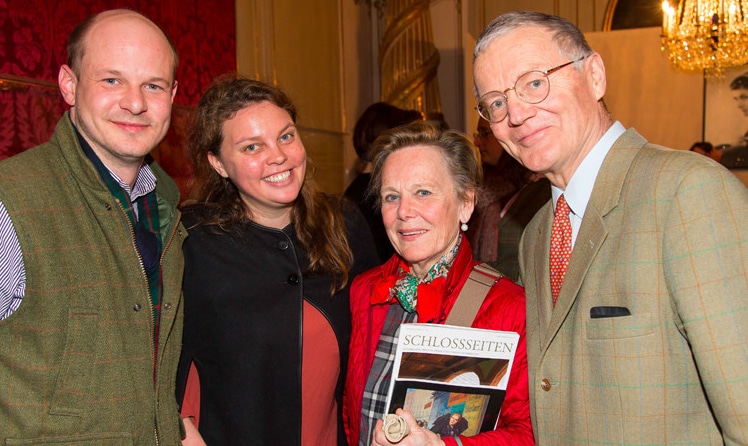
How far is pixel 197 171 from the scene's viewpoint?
8.05 ft

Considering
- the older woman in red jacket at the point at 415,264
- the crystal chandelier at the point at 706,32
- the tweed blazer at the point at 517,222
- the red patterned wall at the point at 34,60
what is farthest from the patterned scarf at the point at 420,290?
the crystal chandelier at the point at 706,32

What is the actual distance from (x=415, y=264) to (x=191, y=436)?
0.92 m

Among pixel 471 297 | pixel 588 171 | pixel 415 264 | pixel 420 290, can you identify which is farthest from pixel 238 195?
pixel 588 171

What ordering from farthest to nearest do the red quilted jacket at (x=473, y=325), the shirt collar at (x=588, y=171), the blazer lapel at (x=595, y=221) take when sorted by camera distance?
the red quilted jacket at (x=473, y=325)
the shirt collar at (x=588, y=171)
the blazer lapel at (x=595, y=221)

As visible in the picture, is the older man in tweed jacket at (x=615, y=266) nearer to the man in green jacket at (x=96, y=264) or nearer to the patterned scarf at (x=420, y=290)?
the patterned scarf at (x=420, y=290)

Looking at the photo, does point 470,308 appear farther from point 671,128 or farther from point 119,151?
point 671,128

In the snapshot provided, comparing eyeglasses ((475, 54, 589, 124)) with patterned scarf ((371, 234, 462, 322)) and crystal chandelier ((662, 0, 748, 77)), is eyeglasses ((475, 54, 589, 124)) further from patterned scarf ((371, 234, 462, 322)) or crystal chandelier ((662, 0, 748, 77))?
crystal chandelier ((662, 0, 748, 77))

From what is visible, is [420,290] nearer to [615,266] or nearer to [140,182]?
[615,266]

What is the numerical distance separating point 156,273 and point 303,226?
24.6 inches

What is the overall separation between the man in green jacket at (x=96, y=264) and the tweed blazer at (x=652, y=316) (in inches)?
41.5

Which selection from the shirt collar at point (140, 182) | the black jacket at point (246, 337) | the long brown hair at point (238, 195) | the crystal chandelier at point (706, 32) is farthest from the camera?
the crystal chandelier at point (706, 32)

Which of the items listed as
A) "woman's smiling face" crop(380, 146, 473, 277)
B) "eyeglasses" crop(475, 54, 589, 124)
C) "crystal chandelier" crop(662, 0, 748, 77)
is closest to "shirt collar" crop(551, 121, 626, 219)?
"eyeglasses" crop(475, 54, 589, 124)

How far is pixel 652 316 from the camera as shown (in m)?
1.32

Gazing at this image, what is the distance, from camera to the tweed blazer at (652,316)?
1.22 meters
